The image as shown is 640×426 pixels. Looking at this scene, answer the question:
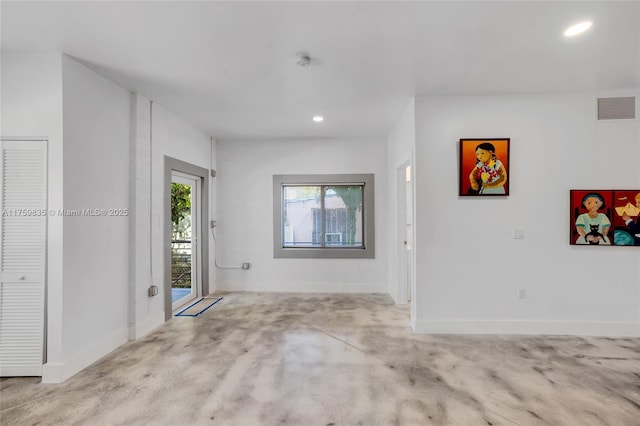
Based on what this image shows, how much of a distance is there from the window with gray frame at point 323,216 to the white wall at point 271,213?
0.12 meters

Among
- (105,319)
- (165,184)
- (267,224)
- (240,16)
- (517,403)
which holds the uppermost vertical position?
(240,16)

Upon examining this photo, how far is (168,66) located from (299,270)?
372 centimetres

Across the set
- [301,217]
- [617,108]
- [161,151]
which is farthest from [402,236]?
[161,151]

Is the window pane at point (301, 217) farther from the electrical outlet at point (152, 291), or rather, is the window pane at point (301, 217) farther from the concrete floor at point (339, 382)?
the electrical outlet at point (152, 291)

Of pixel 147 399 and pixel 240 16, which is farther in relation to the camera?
pixel 147 399

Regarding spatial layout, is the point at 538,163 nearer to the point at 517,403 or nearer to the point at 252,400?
the point at 517,403

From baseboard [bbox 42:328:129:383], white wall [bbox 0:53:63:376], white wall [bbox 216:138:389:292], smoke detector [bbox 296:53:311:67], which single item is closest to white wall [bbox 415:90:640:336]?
smoke detector [bbox 296:53:311:67]

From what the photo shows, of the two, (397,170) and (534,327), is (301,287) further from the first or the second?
(534,327)

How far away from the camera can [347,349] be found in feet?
10.0

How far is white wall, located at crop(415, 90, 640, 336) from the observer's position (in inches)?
133

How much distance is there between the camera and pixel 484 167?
11.3ft

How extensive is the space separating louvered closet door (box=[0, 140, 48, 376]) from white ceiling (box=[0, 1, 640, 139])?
3.10 feet

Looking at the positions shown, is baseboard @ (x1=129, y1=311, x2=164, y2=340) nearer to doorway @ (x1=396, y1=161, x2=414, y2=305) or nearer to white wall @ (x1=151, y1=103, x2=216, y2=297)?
white wall @ (x1=151, y1=103, x2=216, y2=297)

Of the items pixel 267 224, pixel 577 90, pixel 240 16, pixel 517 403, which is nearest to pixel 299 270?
pixel 267 224
